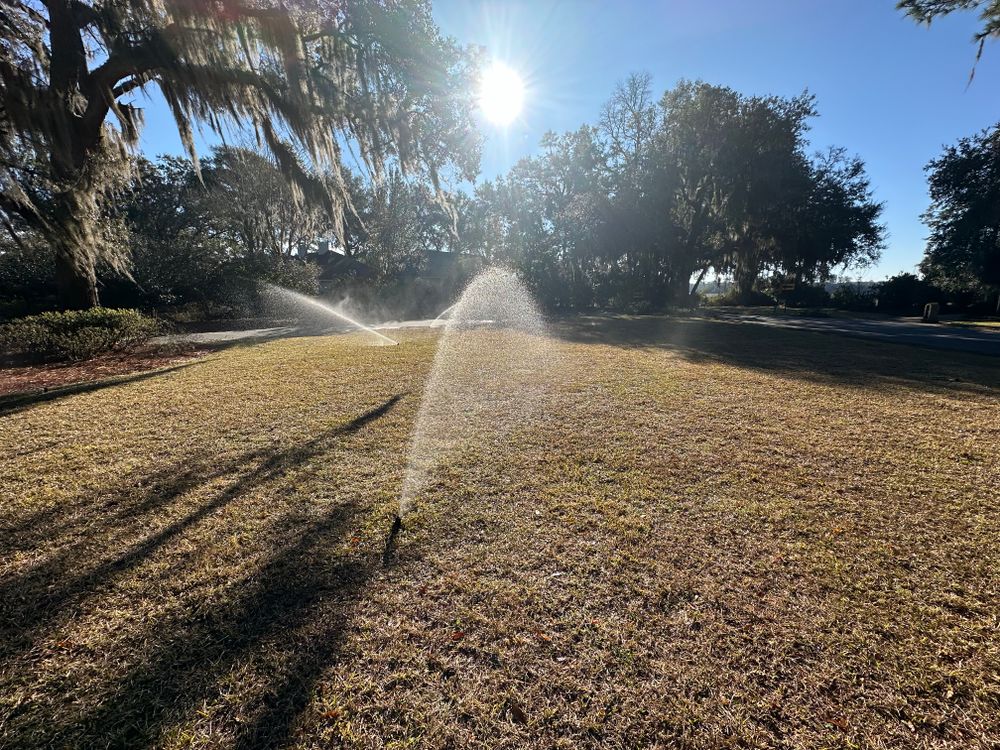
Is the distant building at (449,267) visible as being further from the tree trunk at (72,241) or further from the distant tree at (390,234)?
the tree trunk at (72,241)

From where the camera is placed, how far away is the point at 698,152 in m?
21.8

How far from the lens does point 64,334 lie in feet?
26.1

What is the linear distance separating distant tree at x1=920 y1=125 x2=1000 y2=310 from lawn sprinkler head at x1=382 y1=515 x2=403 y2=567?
3765 centimetres

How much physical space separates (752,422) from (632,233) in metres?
20.3

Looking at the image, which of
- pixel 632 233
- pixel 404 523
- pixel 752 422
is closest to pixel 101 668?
pixel 404 523

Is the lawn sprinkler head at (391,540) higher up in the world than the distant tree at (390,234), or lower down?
lower down

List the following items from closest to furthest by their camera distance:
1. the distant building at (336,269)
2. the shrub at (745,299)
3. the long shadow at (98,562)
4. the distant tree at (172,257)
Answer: the long shadow at (98,562)
the distant tree at (172,257)
the distant building at (336,269)
the shrub at (745,299)

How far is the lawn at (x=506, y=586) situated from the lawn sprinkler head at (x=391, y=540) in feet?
0.15

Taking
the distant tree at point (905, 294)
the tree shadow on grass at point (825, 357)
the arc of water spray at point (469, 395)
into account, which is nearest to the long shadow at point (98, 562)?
the arc of water spray at point (469, 395)

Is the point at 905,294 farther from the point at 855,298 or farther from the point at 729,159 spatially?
the point at 729,159

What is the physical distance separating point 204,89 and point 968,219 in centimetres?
4034

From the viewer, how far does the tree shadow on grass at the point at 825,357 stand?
21.8ft

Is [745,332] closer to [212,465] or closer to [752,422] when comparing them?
[752,422]

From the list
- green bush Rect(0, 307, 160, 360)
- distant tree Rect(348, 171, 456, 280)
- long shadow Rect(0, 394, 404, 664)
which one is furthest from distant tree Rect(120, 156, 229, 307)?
long shadow Rect(0, 394, 404, 664)
